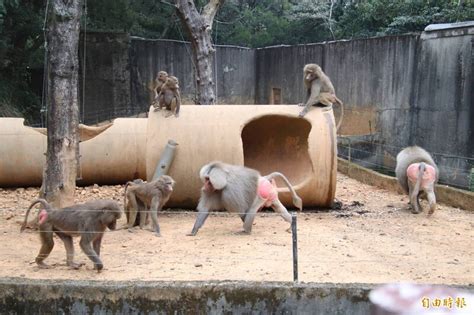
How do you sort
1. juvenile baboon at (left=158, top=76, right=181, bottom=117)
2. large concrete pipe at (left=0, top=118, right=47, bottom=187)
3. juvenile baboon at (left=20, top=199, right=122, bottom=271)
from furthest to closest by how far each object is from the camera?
large concrete pipe at (left=0, top=118, right=47, bottom=187)
juvenile baboon at (left=158, top=76, right=181, bottom=117)
juvenile baboon at (left=20, top=199, right=122, bottom=271)

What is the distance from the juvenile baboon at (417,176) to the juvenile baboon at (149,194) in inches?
130

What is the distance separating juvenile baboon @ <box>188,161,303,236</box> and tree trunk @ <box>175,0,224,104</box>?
15.5 feet

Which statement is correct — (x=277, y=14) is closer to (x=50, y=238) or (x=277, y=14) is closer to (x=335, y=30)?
(x=335, y=30)

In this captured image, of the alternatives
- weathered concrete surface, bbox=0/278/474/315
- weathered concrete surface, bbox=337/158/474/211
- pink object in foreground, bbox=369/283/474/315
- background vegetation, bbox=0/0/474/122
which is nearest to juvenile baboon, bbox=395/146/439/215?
weathered concrete surface, bbox=337/158/474/211

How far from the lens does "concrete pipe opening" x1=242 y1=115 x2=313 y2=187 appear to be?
30.9 feet

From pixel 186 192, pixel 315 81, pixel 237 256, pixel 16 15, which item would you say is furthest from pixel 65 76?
pixel 16 15

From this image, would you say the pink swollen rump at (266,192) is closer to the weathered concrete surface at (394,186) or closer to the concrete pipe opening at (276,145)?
the concrete pipe opening at (276,145)

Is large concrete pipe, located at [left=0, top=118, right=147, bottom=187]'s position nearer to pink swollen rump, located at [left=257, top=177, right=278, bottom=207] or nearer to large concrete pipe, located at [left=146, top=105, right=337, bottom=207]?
large concrete pipe, located at [left=146, top=105, right=337, bottom=207]

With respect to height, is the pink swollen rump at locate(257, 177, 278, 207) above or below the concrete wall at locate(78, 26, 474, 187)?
below

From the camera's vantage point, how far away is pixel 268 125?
31.8 feet

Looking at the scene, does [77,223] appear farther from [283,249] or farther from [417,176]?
[417,176]

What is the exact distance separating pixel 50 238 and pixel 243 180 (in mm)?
2366

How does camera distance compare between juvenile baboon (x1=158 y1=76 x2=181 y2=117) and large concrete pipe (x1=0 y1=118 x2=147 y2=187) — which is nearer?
juvenile baboon (x1=158 y1=76 x2=181 y2=117)

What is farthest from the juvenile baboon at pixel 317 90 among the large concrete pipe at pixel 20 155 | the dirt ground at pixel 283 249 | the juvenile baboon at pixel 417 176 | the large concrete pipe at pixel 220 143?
the large concrete pipe at pixel 20 155
